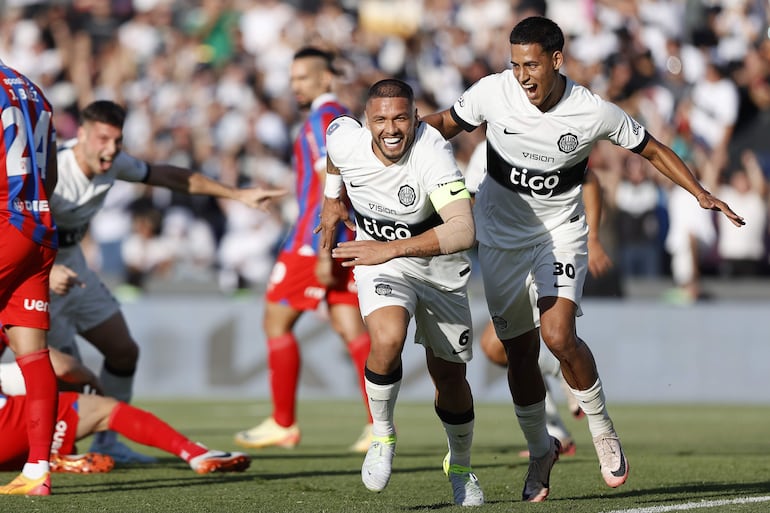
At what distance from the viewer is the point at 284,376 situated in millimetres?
10203

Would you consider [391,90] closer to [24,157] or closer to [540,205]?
[540,205]

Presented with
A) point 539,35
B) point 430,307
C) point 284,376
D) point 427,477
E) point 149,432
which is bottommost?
point 427,477

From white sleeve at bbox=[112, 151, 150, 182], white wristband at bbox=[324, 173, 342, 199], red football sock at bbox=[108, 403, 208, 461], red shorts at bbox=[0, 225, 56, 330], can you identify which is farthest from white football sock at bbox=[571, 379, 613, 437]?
white sleeve at bbox=[112, 151, 150, 182]

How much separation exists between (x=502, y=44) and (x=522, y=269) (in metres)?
12.3

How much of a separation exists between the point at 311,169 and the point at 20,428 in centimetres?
349

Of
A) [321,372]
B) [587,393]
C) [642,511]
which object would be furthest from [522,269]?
[321,372]

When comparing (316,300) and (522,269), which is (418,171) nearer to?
(522,269)

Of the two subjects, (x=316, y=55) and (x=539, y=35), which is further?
(x=316, y=55)

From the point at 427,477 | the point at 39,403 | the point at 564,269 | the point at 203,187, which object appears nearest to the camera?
the point at 564,269

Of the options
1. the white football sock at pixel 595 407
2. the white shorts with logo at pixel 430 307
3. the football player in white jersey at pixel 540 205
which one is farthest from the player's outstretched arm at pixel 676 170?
the white shorts with logo at pixel 430 307

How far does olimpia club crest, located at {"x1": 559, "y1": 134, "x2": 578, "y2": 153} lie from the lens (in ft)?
22.3

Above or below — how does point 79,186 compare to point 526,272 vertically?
above

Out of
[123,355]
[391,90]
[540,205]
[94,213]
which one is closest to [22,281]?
[94,213]

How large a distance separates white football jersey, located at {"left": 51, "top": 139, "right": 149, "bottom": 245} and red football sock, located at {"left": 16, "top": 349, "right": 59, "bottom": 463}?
1.86 m
